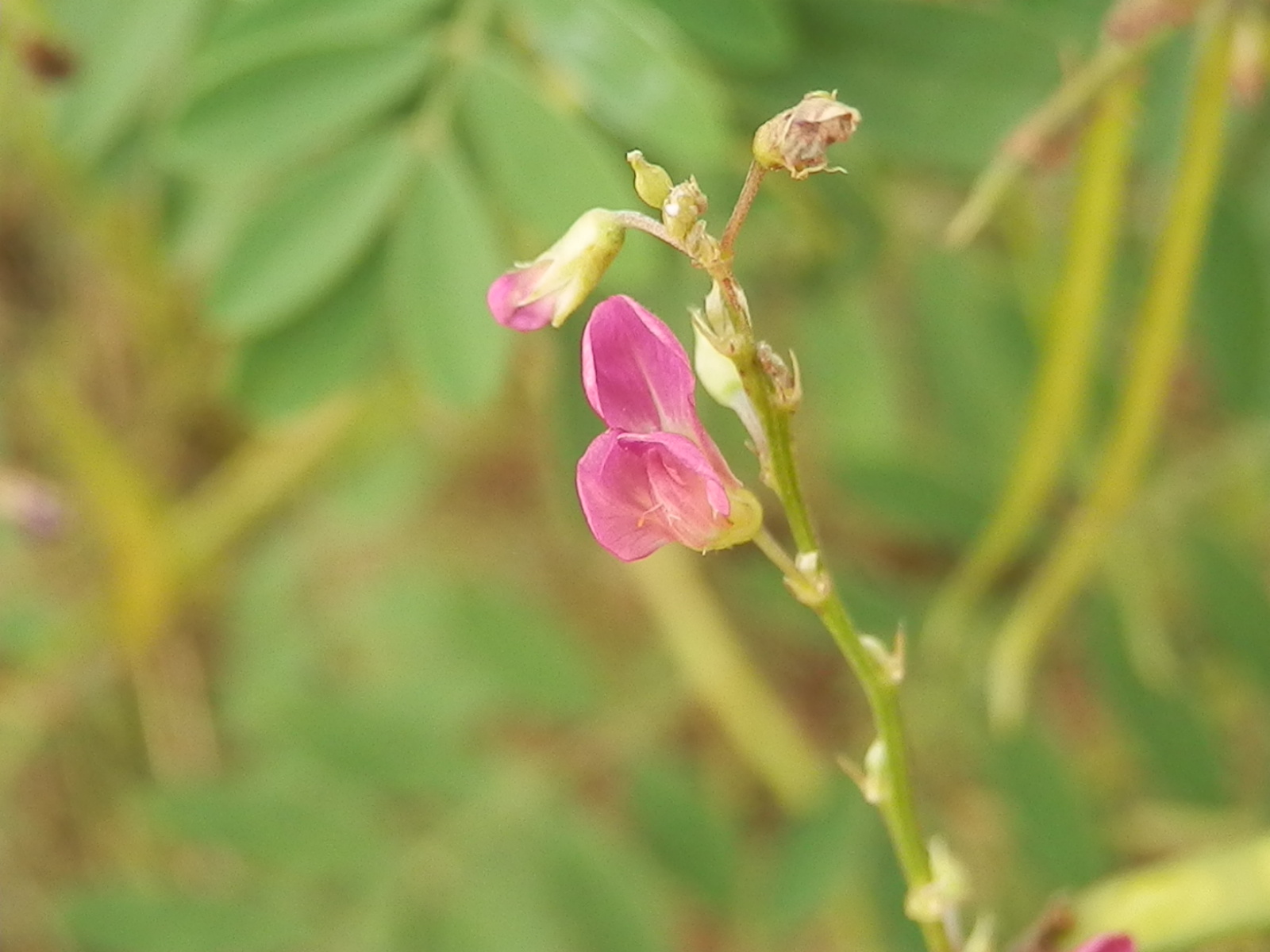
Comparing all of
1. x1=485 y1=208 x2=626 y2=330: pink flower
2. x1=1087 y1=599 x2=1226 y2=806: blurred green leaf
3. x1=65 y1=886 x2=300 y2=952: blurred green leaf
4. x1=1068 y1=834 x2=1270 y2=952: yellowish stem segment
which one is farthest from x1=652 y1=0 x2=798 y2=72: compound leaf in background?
x1=65 y1=886 x2=300 y2=952: blurred green leaf

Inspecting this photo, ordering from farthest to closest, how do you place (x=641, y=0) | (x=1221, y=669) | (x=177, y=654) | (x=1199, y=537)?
(x=177, y=654) < (x=1221, y=669) < (x=1199, y=537) < (x=641, y=0)

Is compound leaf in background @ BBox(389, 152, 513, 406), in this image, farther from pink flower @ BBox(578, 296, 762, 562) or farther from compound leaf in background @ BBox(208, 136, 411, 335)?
pink flower @ BBox(578, 296, 762, 562)

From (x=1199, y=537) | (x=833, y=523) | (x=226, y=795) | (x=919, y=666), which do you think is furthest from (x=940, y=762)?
(x=226, y=795)

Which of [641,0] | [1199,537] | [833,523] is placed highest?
[641,0]

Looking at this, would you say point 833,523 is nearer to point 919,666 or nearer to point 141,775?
point 919,666

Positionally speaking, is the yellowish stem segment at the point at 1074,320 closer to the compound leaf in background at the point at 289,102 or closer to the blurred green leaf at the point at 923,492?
the blurred green leaf at the point at 923,492

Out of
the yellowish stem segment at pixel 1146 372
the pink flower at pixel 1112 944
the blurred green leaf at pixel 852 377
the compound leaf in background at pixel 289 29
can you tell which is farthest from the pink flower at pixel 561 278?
the blurred green leaf at pixel 852 377

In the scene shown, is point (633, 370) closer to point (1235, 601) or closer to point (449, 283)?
point (449, 283)
